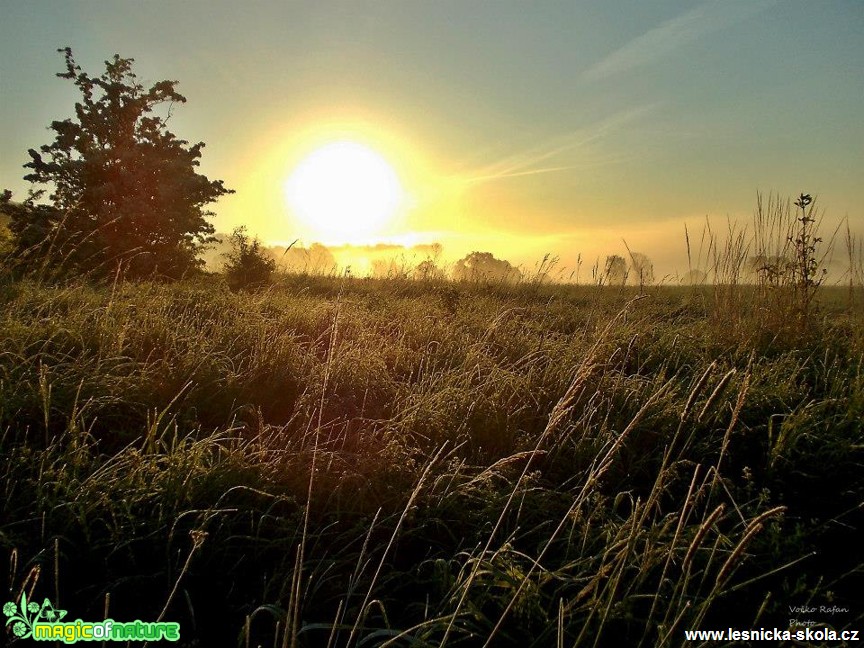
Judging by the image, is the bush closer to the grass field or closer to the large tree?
the large tree

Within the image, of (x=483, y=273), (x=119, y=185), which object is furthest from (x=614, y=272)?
(x=119, y=185)

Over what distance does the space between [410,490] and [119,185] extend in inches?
406

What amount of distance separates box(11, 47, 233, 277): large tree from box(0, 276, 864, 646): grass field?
557cm

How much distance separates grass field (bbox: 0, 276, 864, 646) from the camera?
1.58 m

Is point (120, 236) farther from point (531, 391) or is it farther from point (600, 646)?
point (600, 646)

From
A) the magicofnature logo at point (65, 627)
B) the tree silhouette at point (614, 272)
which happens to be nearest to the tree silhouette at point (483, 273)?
the tree silhouette at point (614, 272)

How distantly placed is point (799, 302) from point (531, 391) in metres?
3.55

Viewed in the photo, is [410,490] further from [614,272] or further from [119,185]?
[119,185]

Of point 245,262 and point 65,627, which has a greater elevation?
point 245,262

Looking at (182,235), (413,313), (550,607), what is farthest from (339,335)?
(182,235)

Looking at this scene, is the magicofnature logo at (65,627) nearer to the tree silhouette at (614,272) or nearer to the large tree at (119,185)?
the tree silhouette at (614,272)

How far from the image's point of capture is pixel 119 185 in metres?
9.88

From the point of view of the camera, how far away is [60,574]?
162 cm

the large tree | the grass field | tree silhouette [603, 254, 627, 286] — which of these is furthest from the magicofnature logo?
the large tree
